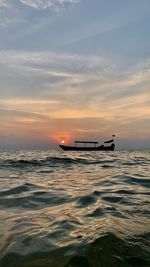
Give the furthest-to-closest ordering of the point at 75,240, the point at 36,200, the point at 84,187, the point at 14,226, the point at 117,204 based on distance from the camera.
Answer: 1. the point at 84,187
2. the point at 36,200
3. the point at 117,204
4. the point at 14,226
5. the point at 75,240

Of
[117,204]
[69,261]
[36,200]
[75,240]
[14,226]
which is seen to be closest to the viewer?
[69,261]

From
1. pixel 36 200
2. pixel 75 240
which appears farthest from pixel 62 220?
pixel 36 200

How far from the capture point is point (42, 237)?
192 inches

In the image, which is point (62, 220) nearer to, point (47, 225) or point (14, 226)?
point (47, 225)

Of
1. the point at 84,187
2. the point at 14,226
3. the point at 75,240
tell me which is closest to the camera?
the point at 75,240

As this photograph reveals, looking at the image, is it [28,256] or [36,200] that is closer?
[28,256]

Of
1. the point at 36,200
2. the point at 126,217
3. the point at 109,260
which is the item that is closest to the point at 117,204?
the point at 126,217

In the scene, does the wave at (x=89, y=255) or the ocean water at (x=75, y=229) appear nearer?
the wave at (x=89, y=255)

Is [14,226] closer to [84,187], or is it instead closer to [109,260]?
[109,260]

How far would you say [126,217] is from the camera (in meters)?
6.25

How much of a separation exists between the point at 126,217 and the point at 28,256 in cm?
262

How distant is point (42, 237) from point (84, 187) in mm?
5821

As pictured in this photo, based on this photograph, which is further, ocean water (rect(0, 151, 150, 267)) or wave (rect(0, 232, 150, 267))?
ocean water (rect(0, 151, 150, 267))

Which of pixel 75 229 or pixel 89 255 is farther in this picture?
pixel 75 229
